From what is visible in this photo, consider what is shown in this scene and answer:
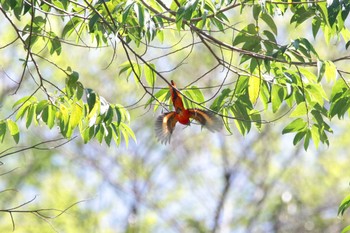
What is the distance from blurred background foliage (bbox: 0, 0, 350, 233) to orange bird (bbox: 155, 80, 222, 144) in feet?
31.9

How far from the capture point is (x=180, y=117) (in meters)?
3.14

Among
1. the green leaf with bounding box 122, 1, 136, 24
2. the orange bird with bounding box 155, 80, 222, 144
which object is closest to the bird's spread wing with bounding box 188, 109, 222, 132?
the orange bird with bounding box 155, 80, 222, 144

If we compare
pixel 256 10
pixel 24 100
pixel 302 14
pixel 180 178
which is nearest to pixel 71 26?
pixel 24 100

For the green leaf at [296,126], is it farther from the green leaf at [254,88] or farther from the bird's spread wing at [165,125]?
the bird's spread wing at [165,125]

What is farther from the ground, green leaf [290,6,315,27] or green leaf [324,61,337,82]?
green leaf [290,6,315,27]

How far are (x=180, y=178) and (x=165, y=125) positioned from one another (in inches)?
455

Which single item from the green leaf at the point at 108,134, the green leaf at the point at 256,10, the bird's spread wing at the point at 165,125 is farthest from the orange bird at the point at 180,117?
the green leaf at the point at 256,10

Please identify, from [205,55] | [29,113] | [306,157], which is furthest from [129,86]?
[29,113]

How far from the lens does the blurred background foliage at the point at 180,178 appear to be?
539 inches

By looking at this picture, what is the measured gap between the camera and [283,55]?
121 inches

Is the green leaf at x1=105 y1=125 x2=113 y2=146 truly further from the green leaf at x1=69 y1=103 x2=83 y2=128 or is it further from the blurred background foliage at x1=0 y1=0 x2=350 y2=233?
the blurred background foliage at x1=0 y1=0 x2=350 y2=233

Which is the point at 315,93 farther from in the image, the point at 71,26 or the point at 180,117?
the point at 71,26

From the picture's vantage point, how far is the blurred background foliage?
13680 millimetres

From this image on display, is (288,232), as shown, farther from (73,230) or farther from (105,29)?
(105,29)
